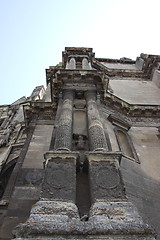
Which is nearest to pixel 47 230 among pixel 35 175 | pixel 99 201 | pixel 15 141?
pixel 99 201

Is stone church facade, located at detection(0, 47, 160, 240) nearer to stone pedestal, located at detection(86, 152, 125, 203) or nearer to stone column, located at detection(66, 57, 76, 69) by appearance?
stone pedestal, located at detection(86, 152, 125, 203)

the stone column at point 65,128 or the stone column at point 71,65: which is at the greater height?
the stone column at point 71,65

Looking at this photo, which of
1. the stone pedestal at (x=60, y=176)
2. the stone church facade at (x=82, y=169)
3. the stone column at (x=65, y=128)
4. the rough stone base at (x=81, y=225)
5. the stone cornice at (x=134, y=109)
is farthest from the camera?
the stone cornice at (x=134, y=109)

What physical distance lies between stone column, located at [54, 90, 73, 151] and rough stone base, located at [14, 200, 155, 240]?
207cm

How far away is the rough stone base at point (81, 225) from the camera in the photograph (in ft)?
9.80

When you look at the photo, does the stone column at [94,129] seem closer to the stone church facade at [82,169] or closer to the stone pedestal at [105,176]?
the stone church facade at [82,169]

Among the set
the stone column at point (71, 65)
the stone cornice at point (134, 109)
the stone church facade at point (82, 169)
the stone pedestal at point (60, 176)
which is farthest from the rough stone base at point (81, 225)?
the stone column at point (71, 65)

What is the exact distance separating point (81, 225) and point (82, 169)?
6.94 ft

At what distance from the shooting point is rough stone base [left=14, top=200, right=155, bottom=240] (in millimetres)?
2986

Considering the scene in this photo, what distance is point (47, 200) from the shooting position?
3941 mm

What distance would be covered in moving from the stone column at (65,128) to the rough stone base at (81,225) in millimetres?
2065

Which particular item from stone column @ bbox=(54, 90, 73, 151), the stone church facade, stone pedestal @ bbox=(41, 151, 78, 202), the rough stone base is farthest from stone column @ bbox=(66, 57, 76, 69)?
the rough stone base

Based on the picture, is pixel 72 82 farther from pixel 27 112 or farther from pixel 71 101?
pixel 27 112

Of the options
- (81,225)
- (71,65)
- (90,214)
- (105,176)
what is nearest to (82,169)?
(105,176)
